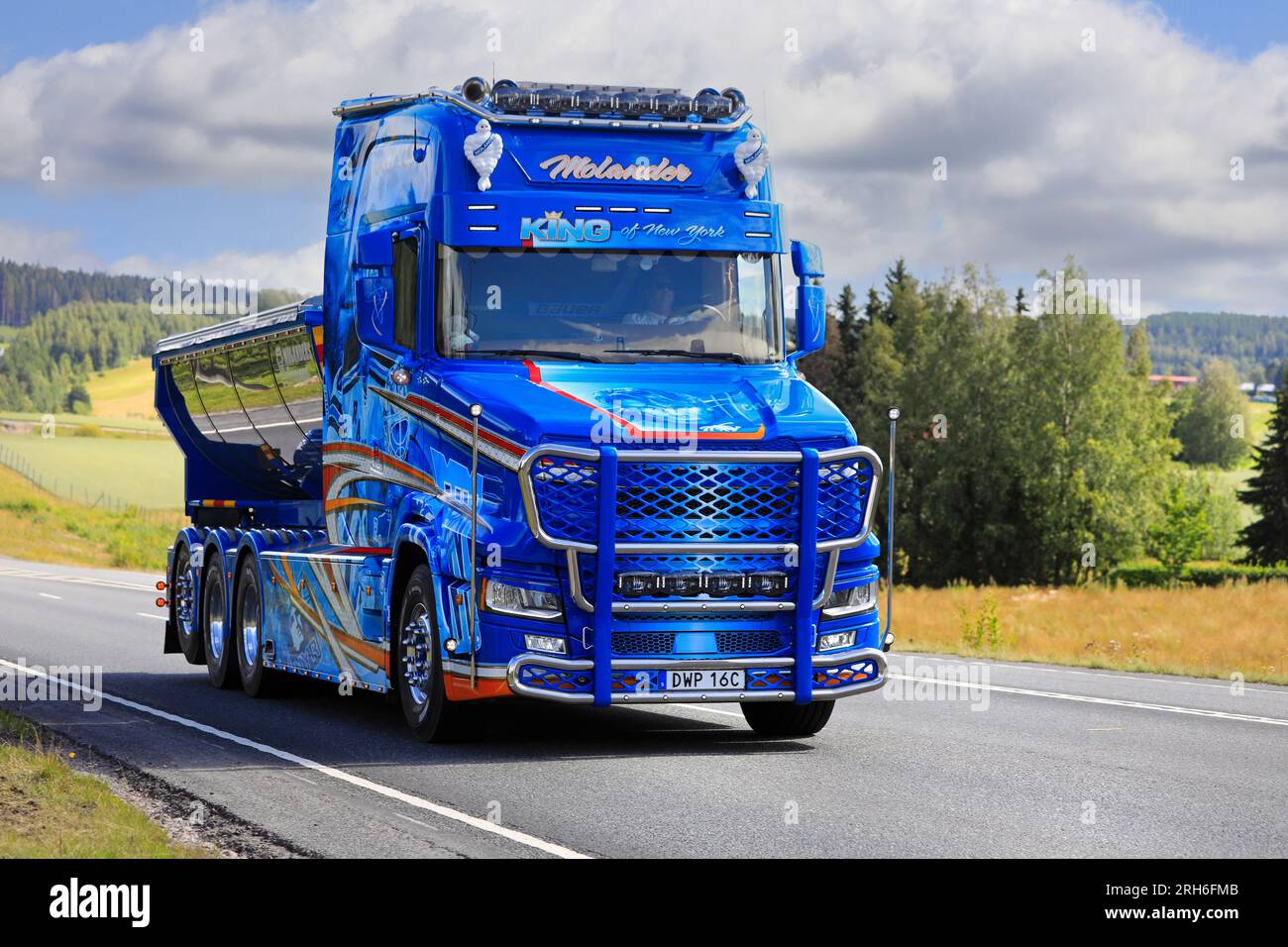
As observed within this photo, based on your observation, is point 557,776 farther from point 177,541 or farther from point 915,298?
point 915,298

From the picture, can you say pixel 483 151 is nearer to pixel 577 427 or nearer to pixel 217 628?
pixel 577 427

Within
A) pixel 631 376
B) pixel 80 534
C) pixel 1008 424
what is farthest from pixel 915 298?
pixel 631 376

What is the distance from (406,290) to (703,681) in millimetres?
3379

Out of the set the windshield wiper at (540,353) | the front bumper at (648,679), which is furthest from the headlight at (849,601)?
the windshield wiper at (540,353)

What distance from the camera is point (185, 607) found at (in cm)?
1858

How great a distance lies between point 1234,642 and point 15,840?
2050 cm

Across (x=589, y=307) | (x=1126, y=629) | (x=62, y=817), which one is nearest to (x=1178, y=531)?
(x=1126, y=629)

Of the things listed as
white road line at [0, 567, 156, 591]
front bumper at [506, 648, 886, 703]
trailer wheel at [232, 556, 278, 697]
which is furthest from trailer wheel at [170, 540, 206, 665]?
white road line at [0, 567, 156, 591]

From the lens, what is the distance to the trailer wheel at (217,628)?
54.9ft

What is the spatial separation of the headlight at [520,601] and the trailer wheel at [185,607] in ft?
25.5

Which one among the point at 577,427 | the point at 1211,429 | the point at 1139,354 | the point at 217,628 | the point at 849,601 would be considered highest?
the point at 1139,354
